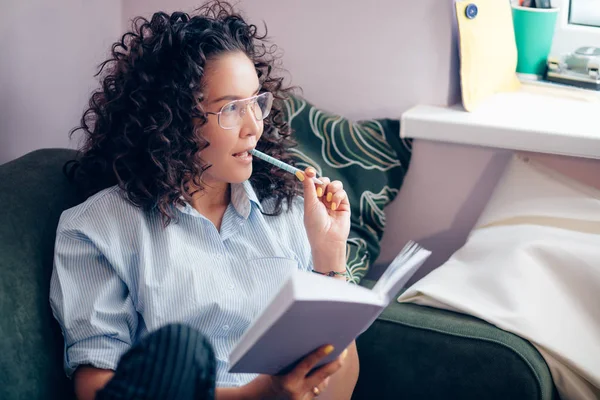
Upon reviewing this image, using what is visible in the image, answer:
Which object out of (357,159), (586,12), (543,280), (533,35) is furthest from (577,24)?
(543,280)

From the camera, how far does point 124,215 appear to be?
1271mm

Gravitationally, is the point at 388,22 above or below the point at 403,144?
above

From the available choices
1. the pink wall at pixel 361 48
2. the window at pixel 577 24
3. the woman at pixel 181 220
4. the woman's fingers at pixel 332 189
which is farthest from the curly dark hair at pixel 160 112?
the window at pixel 577 24

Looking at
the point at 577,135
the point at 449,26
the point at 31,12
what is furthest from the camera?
the point at 449,26

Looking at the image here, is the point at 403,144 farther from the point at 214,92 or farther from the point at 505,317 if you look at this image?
the point at 214,92

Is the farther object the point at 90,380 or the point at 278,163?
the point at 278,163

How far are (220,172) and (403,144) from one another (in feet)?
2.51

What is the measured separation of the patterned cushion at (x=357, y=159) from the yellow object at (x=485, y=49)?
0.76 ft

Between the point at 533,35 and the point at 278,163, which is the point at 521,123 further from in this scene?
the point at 278,163

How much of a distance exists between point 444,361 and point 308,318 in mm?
531

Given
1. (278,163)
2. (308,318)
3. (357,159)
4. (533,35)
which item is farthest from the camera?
(533,35)

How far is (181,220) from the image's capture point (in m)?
1.32

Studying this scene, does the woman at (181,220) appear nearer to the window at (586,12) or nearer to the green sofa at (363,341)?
the green sofa at (363,341)

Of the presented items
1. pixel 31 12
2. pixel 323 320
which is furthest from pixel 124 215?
pixel 31 12
